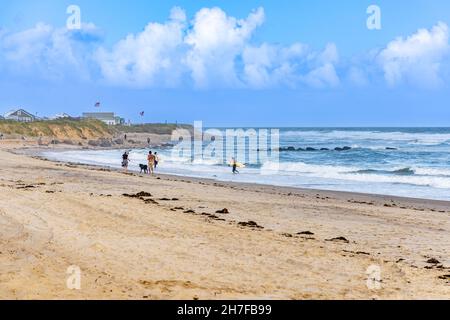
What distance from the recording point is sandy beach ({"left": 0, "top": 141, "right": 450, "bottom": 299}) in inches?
304

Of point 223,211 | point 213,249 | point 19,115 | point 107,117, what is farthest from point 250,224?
point 107,117

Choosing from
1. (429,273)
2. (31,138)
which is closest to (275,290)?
(429,273)

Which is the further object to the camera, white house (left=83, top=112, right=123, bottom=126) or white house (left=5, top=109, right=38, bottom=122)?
white house (left=83, top=112, right=123, bottom=126)

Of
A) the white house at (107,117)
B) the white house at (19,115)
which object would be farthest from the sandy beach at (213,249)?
the white house at (107,117)

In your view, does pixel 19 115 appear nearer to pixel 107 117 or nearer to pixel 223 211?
pixel 107 117

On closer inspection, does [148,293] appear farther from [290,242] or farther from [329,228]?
[329,228]

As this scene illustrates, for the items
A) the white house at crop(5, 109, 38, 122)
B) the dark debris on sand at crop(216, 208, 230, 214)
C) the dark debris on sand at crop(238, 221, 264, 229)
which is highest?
the white house at crop(5, 109, 38, 122)

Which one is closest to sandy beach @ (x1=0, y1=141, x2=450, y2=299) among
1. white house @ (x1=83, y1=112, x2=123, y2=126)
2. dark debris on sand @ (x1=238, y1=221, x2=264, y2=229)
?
dark debris on sand @ (x1=238, y1=221, x2=264, y2=229)

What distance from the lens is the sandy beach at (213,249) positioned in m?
7.71

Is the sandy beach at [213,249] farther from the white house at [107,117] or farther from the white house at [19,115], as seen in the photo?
the white house at [107,117]

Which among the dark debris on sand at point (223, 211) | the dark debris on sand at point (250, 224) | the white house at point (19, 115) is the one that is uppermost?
the white house at point (19, 115)

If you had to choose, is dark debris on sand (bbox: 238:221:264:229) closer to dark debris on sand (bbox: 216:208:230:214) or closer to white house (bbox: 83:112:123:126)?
dark debris on sand (bbox: 216:208:230:214)

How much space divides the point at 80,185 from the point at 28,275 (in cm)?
1557

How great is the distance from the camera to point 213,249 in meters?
10.3
